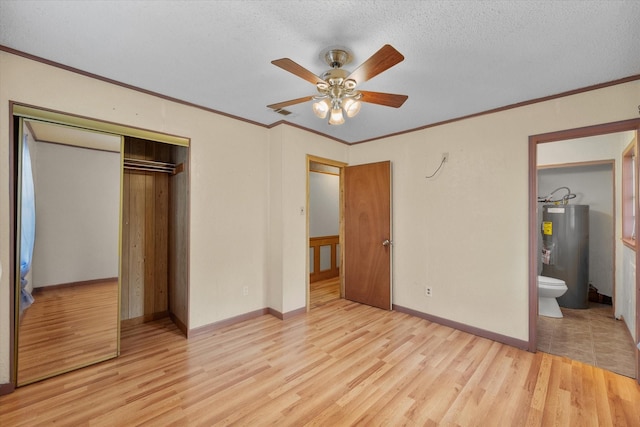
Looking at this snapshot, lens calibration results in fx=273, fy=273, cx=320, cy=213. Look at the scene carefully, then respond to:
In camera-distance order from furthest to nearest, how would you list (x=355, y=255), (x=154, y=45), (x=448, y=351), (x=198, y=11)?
(x=355, y=255) < (x=448, y=351) < (x=154, y=45) < (x=198, y=11)

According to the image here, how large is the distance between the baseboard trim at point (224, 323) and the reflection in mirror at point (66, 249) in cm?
67

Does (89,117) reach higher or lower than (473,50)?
lower

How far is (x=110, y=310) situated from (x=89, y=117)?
5.46ft

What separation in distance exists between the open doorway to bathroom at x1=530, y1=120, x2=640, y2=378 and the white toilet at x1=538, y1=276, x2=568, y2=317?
9 cm

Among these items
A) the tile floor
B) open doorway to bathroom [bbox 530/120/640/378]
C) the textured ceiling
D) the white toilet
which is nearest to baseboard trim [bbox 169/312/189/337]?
the textured ceiling

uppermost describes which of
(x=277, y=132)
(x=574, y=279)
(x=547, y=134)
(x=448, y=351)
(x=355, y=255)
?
(x=277, y=132)

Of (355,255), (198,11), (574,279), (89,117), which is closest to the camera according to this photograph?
(198,11)

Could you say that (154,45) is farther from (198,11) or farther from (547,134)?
(547,134)

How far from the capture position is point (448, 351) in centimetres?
261

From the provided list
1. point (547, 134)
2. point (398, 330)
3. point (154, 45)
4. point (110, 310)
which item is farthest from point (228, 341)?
point (547, 134)

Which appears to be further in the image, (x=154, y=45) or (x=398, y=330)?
(x=398, y=330)

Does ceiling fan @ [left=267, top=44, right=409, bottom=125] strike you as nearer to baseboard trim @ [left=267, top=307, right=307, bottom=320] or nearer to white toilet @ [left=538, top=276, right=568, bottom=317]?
baseboard trim @ [left=267, top=307, right=307, bottom=320]

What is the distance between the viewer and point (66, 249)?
2.29 metres

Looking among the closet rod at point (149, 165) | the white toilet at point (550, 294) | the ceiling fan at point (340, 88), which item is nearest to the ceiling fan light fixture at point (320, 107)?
the ceiling fan at point (340, 88)
